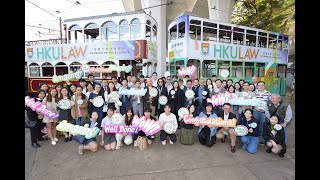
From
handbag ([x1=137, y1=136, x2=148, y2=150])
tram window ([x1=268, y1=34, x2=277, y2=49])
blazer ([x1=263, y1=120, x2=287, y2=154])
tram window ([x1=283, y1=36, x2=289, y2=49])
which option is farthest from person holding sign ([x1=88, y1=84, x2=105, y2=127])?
tram window ([x1=283, y1=36, x2=289, y2=49])

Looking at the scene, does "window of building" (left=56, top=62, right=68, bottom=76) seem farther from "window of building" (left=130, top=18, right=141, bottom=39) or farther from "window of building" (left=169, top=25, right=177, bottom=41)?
"window of building" (left=169, top=25, right=177, bottom=41)

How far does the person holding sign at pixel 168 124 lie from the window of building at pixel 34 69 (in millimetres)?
7948

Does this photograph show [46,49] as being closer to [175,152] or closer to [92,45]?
[92,45]

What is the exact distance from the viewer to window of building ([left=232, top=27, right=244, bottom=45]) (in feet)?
26.6

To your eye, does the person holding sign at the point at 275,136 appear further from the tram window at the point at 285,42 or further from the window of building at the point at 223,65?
the tram window at the point at 285,42

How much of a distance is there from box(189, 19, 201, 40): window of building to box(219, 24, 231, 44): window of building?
1.13m

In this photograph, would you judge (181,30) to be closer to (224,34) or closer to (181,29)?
(181,29)

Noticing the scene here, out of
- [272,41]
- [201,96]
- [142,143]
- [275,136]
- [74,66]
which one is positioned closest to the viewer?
[275,136]

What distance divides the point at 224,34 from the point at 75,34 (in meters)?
7.13

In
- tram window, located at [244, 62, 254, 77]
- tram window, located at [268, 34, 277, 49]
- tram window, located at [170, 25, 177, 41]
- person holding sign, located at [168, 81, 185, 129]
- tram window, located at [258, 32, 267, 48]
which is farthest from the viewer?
tram window, located at [268, 34, 277, 49]

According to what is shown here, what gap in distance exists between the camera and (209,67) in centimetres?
775

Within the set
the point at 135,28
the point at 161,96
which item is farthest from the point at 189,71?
the point at 135,28
